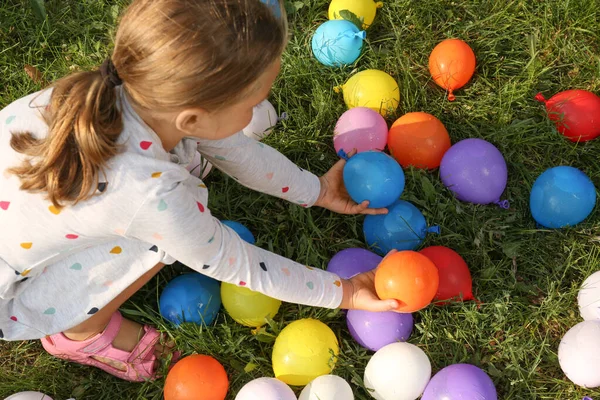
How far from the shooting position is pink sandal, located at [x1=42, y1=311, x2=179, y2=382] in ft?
6.08

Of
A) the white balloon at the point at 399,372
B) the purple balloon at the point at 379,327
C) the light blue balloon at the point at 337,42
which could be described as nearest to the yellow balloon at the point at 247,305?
the purple balloon at the point at 379,327

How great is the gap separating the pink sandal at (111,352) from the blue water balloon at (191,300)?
0.10 m

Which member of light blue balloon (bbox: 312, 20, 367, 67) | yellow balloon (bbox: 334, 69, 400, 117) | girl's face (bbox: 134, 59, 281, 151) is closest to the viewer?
girl's face (bbox: 134, 59, 281, 151)

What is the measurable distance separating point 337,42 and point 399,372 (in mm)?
1294

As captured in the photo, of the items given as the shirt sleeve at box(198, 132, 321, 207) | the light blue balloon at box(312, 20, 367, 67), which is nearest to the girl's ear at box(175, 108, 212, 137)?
the shirt sleeve at box(198, 132, 321, 207)

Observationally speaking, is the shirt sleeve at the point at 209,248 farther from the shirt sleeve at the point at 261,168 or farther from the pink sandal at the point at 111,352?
the pink sandal at the point at 111,352

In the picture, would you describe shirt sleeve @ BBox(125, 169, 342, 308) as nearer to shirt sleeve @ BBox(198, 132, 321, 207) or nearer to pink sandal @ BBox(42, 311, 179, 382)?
shirt sleeve @ BBox(198, 132, 321, 207)

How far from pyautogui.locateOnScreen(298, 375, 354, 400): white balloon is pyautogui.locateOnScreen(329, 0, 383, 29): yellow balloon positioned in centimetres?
146

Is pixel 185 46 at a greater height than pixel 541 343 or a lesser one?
greater

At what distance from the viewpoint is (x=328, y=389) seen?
5.49ft

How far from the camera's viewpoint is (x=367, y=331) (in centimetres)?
183

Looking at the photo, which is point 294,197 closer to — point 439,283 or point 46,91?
point 439,283

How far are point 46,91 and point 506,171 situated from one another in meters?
1.47

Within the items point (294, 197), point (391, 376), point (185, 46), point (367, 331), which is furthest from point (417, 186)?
point (185, 46)
